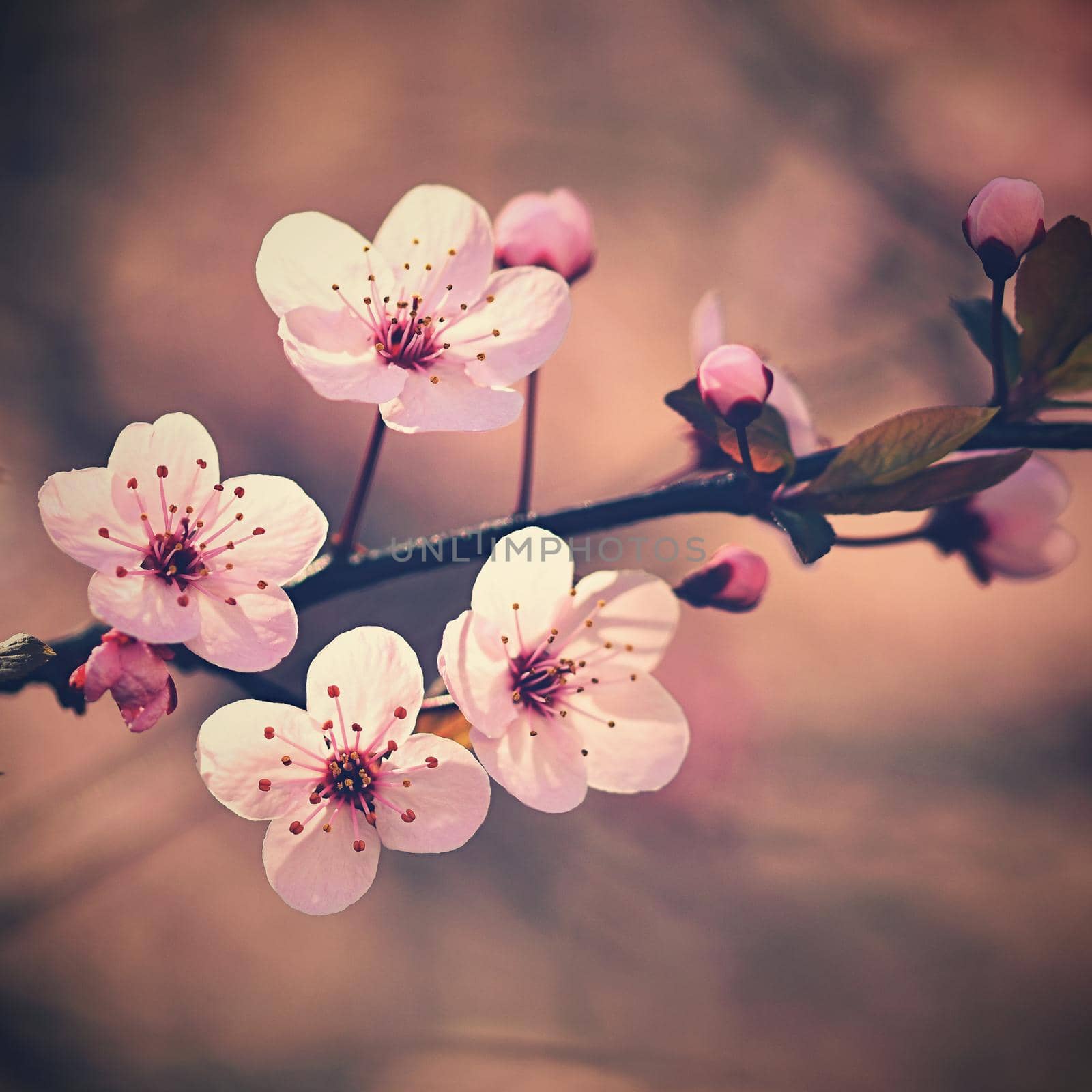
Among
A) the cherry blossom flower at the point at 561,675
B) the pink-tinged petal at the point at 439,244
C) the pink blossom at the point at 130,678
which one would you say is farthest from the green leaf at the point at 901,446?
the pink blossom at the point at 130,678

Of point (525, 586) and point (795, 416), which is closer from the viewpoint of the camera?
point (525, 586)

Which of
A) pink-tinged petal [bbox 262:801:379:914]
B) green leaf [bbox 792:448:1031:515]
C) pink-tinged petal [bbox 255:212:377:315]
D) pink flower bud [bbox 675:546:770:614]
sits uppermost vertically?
pink-tinged petal [bbox 255:212:377:315]

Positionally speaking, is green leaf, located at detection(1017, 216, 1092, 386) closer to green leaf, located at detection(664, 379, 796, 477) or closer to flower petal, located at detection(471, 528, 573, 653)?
green leaf, located at detection(664, 379, 796, 477)

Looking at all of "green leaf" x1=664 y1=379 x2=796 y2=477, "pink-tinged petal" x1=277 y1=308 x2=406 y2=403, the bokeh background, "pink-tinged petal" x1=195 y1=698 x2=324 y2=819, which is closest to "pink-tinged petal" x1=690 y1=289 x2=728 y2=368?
"green leaf" x1=664 y1=379 x2=796 y2=477

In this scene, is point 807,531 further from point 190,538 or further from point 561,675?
point 190,538

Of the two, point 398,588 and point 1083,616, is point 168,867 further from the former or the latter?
point 1083,616

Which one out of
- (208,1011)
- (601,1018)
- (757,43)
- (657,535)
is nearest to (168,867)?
(208,1011)

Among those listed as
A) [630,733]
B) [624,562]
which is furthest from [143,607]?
[624,562]
